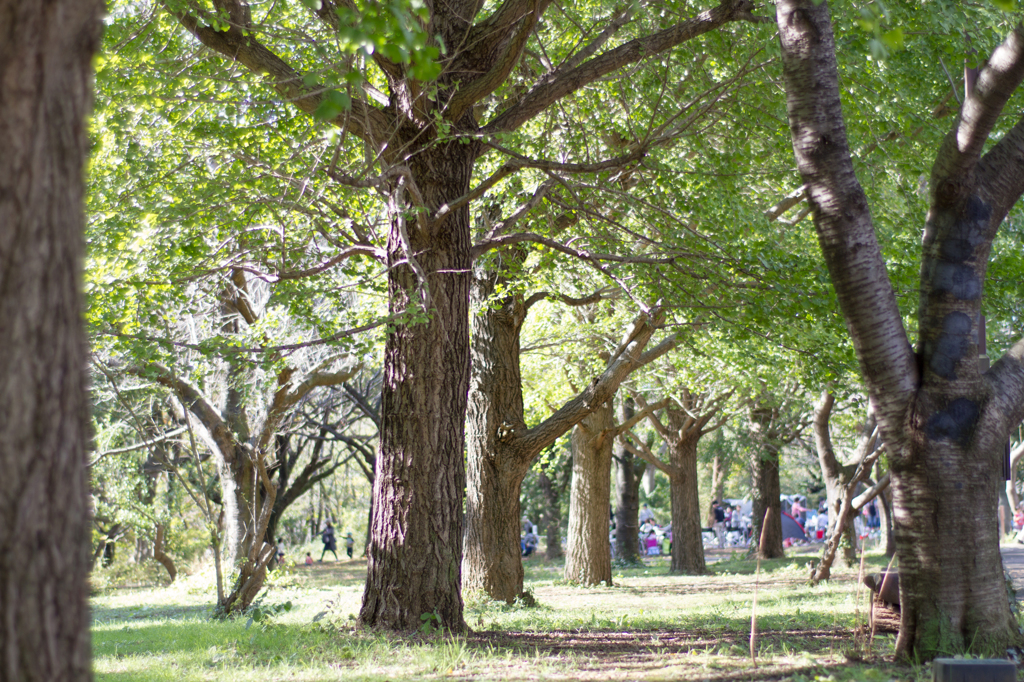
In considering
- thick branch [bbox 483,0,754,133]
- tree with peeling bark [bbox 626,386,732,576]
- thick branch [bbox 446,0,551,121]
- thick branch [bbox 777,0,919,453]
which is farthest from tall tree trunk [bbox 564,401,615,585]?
thick branch [bbox 777,0,919,453]

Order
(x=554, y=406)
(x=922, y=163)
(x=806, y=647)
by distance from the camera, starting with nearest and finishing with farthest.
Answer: (x=806, y=647) → (x=922, y=163) → (x=554, y=406)

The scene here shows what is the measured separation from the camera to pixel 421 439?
283 inches

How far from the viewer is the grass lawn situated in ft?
17.7

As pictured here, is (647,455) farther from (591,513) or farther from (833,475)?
(591,513)

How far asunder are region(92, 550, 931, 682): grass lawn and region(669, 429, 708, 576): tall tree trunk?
28.7 ft

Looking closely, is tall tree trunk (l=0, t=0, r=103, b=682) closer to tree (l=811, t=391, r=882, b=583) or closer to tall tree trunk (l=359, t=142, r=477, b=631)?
tall tree trunk (l=359, t=142, r=477, b=631)

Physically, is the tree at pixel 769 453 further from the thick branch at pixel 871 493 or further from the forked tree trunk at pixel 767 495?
the thick branch at pixel 871 493

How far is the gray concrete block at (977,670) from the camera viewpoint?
13.2ft

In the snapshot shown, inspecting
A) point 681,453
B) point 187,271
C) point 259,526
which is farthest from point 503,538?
point 681,453

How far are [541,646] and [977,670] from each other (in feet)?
11.7

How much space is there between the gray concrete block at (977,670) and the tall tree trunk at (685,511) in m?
16.5

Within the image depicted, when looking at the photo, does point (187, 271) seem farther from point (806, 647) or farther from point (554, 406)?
point (554, 406)

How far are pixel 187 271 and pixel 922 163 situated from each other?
8.44 meters

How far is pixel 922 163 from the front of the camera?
9.84 meters
